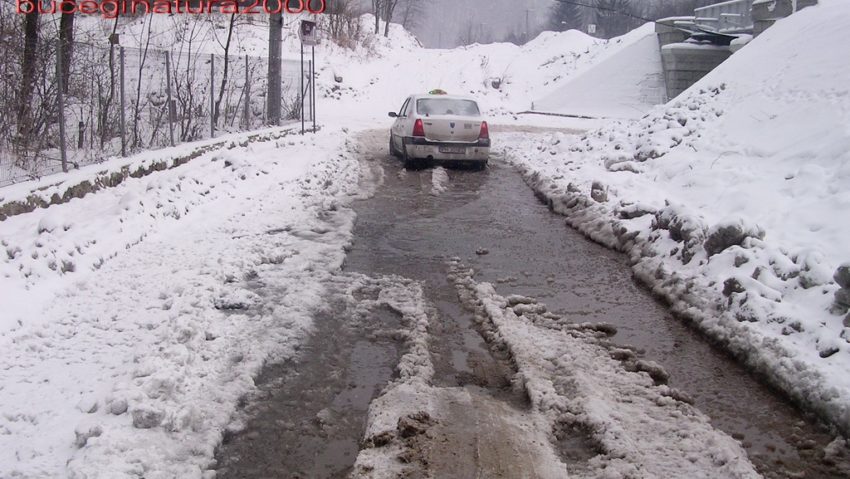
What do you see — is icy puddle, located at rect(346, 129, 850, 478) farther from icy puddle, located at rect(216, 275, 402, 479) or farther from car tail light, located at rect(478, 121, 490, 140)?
car tail light, located at rect(478, 121, 490, 140)

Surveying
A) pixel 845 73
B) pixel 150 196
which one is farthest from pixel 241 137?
pixel 845 73

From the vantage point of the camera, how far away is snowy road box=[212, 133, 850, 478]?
3723 millimetres

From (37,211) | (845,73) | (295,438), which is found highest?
(845,73)

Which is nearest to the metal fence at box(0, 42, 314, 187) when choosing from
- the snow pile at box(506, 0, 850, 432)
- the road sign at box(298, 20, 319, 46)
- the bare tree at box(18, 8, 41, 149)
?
the bare tree at box(18, 8, 41, 149)

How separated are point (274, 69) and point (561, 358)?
17.8 meters

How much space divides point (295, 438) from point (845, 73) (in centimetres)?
1021

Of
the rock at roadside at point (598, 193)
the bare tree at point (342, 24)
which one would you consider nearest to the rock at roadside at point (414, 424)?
the rock at roadside at point (598, 193)

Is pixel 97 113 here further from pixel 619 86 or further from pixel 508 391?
pixel 619 86

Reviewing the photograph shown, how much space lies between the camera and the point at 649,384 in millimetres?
4727

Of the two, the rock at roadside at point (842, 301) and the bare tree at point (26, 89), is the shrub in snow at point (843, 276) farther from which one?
the bare tree at point (26, 89)

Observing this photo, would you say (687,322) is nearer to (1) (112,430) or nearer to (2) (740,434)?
(2) (740,434)

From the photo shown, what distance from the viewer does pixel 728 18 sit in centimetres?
2541

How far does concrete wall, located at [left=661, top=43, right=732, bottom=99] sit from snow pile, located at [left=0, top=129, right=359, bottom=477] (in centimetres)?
1976

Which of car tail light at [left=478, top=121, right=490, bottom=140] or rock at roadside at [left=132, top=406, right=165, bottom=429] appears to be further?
car tail light at [left=478, top=121, right=490, bottom=140]
